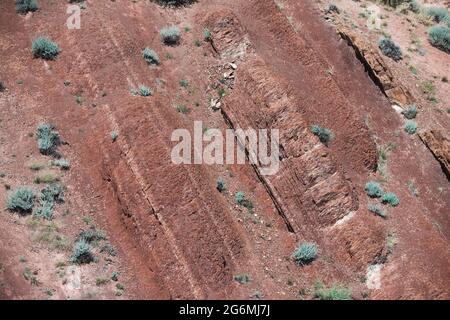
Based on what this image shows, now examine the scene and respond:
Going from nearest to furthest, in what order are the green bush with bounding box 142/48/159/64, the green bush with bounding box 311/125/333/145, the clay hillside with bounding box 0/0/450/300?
the clay hillside with bounding box 0/0/450/300, the green bush with bounding box 311/125/333/145, the green bush with bounding box 142/48/159/64

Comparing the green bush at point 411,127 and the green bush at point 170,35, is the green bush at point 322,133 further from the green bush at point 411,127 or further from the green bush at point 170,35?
the green bush at point 170,35

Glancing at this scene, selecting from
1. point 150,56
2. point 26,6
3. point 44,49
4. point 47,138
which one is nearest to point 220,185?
point 47,138

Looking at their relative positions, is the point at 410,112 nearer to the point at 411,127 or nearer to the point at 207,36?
the point at 411,127

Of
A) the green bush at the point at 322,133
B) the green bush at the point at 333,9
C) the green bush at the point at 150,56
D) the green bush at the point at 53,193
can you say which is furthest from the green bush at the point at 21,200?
the green bush at the point at 333,9

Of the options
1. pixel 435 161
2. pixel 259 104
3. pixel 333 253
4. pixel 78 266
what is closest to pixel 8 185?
pixel 78 266

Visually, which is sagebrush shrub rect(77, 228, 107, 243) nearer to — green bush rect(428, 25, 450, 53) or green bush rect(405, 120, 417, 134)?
green bush rect(405, 120, 417, 134)

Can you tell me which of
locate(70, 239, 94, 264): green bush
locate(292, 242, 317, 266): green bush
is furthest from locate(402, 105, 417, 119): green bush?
locate(70, 239, 94, 264): green bush
